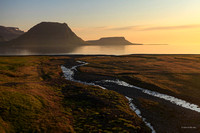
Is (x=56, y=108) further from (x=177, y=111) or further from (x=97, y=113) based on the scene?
(x=177, y=111)

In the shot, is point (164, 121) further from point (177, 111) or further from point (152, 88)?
point (152, 88)

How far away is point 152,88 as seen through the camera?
46.1 metres

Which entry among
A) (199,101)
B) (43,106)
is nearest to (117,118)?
(43,106)

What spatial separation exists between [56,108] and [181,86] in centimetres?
3626

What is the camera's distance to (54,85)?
4481cm

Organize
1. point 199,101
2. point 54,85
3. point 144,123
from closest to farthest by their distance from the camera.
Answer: point 144,123 < point 199,101 < point 54,85

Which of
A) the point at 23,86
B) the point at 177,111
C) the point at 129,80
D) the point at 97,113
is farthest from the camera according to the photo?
the point at 129,80

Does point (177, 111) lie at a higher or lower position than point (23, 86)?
lower

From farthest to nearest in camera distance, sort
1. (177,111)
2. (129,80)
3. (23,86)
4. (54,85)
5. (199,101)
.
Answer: (129,80), (54,85), (23,86), (199,101), (177,111)

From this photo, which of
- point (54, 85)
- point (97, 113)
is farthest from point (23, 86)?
point (97, 113)

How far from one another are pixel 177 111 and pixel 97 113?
15327mm

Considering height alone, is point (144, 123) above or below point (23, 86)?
below

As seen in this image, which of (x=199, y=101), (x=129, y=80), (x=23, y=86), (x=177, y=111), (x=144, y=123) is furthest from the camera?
(x=129, y=80)

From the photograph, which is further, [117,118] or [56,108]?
[56,108]
